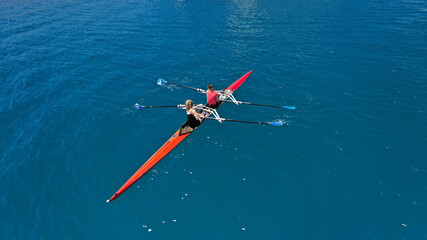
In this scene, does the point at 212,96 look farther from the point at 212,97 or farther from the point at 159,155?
the point at 159,155

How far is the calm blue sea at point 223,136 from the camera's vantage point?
1367cm

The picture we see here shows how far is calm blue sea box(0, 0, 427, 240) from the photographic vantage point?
13.7 m

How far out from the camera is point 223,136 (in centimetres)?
1905

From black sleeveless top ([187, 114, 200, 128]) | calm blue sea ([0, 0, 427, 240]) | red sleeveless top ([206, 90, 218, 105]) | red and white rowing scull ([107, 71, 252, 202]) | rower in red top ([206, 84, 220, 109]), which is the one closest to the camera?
calm blue sea ([0, 0, 427, 240])

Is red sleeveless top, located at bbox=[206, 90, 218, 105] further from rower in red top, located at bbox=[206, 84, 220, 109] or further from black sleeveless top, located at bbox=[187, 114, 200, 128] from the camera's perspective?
black sleeveless top, located at bbox=[187, 114, 200, 128]

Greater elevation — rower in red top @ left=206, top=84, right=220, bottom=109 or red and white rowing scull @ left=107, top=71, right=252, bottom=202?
rower in red top @ left=206, top=84, right=220, bottom=109

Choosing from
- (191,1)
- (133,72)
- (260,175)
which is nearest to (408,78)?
(260,175)

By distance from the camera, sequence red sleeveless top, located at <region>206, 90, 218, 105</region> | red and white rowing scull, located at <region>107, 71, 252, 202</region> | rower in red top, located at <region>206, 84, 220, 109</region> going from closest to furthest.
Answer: red and white rowing scull, located at <region>107, 71, 252, 202</region> < rower in red top, located at <region>206, 84, 220, 109</region> < red sleeveless top, located at <region>206, 90, 218, 105</region>

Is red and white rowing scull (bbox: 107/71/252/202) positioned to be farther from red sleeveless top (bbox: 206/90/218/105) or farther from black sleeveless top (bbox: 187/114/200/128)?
red sleeveless top (bbox: 206/90/218/105)

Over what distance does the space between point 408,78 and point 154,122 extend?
27.3 meters

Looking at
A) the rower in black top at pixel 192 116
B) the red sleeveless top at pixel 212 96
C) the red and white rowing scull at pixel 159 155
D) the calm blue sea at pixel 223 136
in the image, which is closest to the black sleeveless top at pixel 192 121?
the rower in black top at pixel 192 116

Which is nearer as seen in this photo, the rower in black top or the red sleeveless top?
the rower in black top

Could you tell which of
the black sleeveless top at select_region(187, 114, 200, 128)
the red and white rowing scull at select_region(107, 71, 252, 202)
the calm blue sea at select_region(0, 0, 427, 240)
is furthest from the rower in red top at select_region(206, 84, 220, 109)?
the red and white rowing scull at select_region(107, 71, 252, 202)

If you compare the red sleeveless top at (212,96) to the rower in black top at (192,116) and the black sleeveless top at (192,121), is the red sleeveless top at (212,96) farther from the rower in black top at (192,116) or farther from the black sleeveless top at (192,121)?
the black sleeveless top at (192,121)
